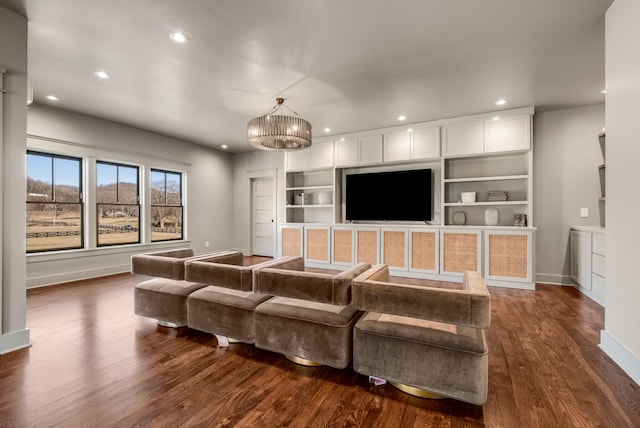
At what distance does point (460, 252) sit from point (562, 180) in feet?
6.13

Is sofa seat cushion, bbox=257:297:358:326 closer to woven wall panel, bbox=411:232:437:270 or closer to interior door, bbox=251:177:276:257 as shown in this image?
woven wall panel, bbox=411:232:437:270

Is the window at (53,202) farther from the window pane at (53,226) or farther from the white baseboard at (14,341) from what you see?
the white baseboard at (14,341)

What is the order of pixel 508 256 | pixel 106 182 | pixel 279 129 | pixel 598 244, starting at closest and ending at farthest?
1. pixel 279 129
2. pixel 598 244
3. pixel 508 256
4. pixel 106 182

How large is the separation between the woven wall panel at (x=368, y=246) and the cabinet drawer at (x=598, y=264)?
2.96 meters

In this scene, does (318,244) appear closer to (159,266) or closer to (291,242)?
(291,242)

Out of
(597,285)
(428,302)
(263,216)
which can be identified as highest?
(263,216)

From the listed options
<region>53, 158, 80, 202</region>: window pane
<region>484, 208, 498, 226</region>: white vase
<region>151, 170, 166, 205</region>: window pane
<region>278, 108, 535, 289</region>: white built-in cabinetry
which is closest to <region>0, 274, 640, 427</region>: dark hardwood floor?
<region>278, 108, 535, 289</region>: white built-in cabinetry

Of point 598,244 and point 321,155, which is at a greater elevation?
point 321,155

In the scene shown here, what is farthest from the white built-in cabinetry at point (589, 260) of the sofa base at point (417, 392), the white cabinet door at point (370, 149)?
the white cabinet door at point (370, 149)

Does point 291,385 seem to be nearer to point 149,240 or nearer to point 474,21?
point 474,21

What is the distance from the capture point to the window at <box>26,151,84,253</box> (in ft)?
14.5

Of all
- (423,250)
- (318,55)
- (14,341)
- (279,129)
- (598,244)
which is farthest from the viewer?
(423,250)

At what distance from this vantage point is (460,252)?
187 inches

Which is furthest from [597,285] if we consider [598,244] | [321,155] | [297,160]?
[297,160]
